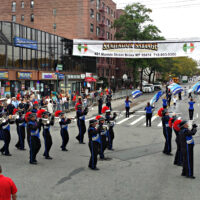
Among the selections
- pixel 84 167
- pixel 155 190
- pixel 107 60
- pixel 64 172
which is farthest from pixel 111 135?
pixel 107 60

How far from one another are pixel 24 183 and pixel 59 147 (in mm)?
4549

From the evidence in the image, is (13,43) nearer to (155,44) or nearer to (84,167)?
(155,44)

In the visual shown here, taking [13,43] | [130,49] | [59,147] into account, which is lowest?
[59,147]

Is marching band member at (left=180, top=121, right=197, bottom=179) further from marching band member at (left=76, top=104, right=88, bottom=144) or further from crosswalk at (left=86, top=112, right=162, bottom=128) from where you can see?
crosswalk at (left=86, top=112, right=162, bottom=128)

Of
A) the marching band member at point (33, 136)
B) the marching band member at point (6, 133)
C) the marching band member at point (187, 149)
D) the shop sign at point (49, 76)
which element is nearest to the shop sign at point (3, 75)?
the shop sign at point (49, 76)

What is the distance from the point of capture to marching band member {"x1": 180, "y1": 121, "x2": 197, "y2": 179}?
332 inches

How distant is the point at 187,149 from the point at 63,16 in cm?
4752

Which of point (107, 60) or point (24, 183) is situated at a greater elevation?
point (107, 60)

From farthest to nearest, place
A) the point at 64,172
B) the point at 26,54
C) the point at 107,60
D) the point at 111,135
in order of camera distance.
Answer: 1. the point at 107,60
2. the point at 26,54
3. the point at 111,135
4. the point at 64,172

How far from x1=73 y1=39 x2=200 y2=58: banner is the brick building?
33.4m

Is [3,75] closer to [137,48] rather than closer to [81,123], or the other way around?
[137,48]

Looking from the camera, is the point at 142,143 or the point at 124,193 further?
the point at 142,143

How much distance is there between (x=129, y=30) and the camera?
5469 centimetres

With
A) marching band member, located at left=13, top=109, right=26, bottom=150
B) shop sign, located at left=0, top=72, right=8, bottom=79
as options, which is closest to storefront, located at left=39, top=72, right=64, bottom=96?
shop sign, located at left=0, top=72, right=8, bottom=79
